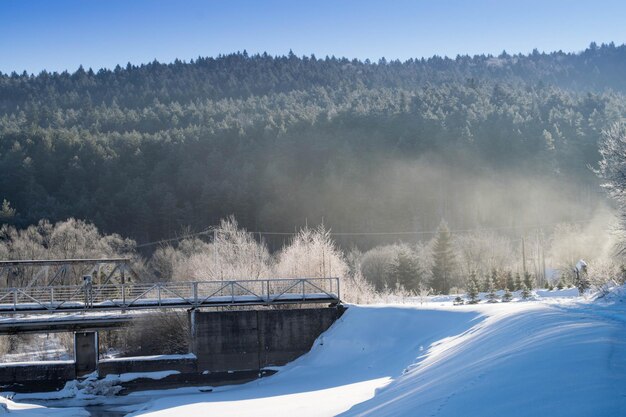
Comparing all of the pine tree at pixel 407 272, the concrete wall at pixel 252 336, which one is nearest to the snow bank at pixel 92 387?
the concrete wall at pixel 252 336

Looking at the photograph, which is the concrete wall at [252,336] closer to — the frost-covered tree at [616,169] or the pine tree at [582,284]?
the frost-covered tree at [616,169]

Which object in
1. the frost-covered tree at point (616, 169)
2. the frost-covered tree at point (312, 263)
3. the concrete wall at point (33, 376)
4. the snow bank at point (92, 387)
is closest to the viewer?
the snow bank at point (92, 387)

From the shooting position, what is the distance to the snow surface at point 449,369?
8.07 m

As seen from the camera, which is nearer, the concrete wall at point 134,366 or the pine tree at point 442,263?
the concrete wall at point 134,366

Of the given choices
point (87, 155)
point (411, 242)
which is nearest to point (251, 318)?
point (411, 242)

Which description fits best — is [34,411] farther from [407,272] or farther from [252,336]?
[407,272]

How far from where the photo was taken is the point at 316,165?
86.8 metres

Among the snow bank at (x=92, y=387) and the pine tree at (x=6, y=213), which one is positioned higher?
the pine tree at (x=6, y=213)

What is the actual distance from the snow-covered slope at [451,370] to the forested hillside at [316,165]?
51.0 metres

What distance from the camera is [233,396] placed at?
22.9m

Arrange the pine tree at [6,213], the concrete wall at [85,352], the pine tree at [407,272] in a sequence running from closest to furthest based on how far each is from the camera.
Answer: the concrete wall at [85,352] < the pine tree at [407,272] < the pine tree at [6,213]

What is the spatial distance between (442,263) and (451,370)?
50.6m

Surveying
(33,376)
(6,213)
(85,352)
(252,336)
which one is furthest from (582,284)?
(6,213)

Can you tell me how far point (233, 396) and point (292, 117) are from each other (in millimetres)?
77917
